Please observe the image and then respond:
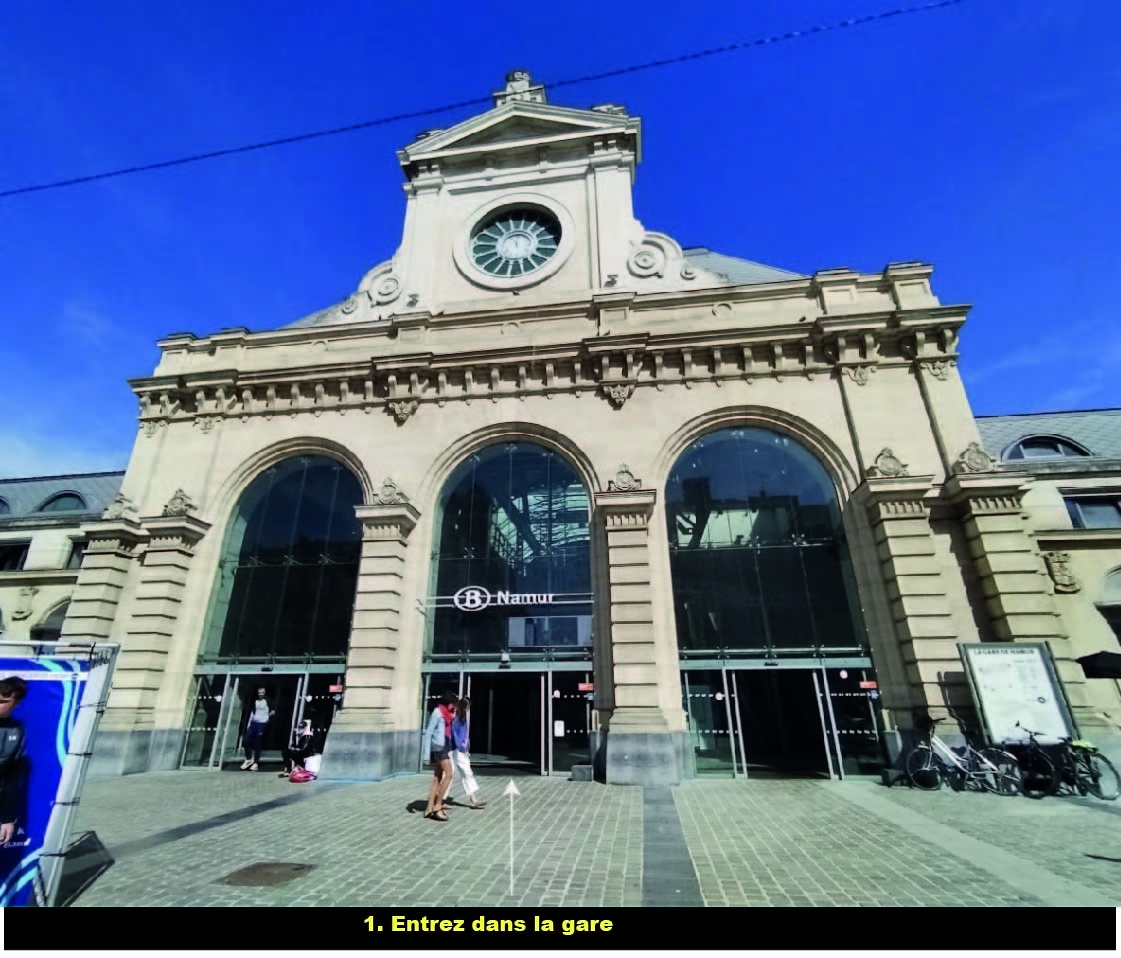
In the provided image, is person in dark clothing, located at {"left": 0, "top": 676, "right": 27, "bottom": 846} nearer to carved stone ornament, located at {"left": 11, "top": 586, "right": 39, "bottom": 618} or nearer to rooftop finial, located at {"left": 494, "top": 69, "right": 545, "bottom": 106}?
carved stone ornament, located at {"left": 11, "top": 586, "right": 39, "bottom": 618}

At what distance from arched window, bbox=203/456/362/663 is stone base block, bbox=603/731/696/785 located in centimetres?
865

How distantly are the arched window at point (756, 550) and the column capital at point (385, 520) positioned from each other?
8.21m

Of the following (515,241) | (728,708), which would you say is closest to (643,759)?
(728,708)

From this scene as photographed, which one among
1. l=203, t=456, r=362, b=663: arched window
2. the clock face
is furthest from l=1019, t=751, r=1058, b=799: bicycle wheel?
the clock face

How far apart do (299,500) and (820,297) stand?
1918cm

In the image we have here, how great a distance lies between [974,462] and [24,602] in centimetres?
3356

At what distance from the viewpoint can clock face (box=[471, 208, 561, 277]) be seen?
2189 cm

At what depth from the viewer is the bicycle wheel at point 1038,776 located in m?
11.4

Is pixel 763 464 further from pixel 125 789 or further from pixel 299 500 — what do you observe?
pixel 125 789

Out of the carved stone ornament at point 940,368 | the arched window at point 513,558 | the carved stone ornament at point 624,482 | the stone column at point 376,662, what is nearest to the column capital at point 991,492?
the carved stone ornament at point 940,368

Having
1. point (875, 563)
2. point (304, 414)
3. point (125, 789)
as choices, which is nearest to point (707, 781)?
point (875, 563)
